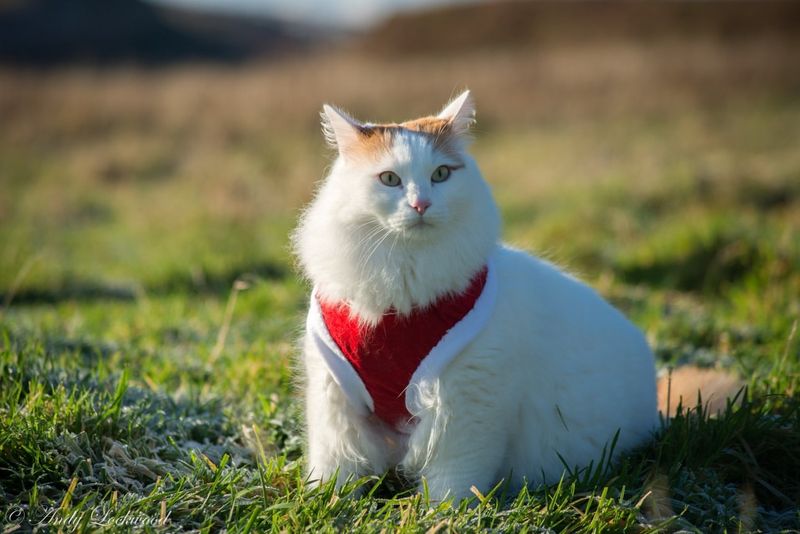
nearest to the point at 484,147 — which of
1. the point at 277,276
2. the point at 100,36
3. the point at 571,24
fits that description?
the point at 277,276

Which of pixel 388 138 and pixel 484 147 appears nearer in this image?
pixel 388 138

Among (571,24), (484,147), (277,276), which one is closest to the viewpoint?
(277,276)

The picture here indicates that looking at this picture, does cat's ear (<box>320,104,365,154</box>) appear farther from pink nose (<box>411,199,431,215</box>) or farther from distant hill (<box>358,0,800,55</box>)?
distant hill (<box>358,0,800,55</box>)

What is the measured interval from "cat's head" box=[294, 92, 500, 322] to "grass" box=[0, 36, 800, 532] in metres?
0.66

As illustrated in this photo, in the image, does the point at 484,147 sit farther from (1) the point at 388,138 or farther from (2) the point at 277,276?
(1) the point at 388,138

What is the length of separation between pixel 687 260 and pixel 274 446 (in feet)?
13.6

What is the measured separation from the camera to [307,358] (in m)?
2.40

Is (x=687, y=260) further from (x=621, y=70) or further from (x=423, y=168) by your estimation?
(x=621, y=70)

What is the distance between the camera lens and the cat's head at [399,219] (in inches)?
82.3

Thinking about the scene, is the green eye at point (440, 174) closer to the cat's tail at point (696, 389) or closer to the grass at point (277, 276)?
the grass at point (277, 276)

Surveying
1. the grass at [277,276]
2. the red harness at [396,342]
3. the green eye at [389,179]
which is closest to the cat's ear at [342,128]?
the green eye at [389,179]

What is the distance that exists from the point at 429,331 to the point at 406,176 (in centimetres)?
49

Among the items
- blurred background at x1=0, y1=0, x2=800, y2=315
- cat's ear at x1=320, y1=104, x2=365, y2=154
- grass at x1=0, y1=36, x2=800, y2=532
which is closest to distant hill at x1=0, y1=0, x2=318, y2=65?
blurred background at x1=0, y1=0, x2=800, y2=315

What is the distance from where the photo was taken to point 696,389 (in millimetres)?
2918
